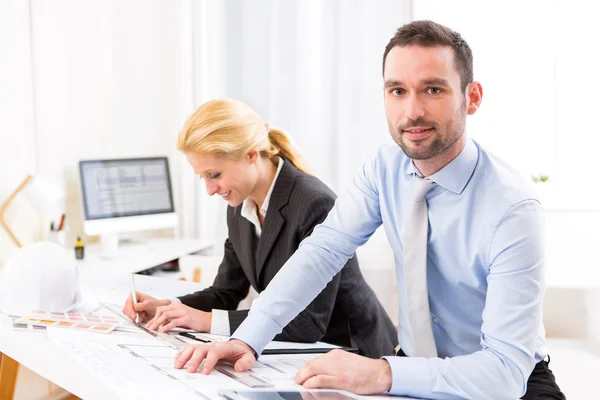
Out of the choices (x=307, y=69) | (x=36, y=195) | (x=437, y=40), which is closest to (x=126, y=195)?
(x=36, y=195)

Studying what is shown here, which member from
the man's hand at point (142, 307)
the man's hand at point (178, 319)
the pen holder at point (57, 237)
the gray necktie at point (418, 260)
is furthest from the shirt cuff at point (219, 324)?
the pen holder at point (57, 237)

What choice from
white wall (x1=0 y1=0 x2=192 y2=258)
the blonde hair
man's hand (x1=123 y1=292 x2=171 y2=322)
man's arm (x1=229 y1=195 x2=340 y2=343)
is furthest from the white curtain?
man's hand (x1=123 y1=292 x2=171 y2=322)

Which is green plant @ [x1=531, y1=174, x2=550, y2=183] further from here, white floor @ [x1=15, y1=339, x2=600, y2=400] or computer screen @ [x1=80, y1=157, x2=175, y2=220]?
computer screen @ [x1=80, y1=157, x2=175, y2=220]

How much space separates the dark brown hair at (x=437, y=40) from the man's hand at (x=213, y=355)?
0.66 m

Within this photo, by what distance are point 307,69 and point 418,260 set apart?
244 cm

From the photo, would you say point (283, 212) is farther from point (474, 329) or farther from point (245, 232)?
point (474, 329)

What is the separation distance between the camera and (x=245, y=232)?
199 centimetres

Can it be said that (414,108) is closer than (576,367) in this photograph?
Yes

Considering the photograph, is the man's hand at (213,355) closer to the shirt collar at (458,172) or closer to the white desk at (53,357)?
the white desk at (53,357)

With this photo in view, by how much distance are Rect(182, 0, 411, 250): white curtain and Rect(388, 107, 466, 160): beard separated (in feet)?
7.55

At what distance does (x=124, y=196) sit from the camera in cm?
336

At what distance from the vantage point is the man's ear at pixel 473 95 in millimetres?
1354

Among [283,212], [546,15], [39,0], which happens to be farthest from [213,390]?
[546,15]

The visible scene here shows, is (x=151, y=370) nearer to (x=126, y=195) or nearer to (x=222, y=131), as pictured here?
(x=222, y=131)
